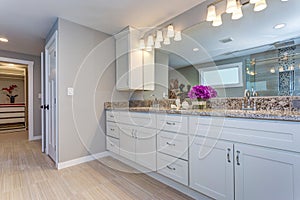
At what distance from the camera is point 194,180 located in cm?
152

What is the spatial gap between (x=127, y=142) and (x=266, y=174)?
5.42 feet

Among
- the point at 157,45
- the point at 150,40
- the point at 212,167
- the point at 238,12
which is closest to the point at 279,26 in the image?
the point at 238,12

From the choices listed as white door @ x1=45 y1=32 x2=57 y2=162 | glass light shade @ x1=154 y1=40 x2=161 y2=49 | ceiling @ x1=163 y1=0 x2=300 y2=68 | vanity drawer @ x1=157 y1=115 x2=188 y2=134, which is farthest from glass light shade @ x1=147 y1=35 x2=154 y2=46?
white door @ x1=45 y1=32 x2=57 y2=162

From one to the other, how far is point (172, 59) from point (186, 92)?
0.58m

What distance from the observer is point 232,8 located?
5.63 feet

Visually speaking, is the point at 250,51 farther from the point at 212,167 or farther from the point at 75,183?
the point at 75,183

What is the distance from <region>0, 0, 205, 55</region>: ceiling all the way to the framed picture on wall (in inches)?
33.4

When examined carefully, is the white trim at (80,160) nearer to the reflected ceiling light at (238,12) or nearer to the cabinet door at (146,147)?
the cabinet door at (146,147)

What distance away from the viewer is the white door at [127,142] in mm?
2252

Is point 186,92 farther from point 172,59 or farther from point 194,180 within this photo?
point 194,180

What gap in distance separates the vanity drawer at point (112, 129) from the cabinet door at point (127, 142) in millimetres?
119

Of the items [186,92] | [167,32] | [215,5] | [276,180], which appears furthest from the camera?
[167,32]

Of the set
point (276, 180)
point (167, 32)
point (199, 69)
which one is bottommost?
point (276, 180)

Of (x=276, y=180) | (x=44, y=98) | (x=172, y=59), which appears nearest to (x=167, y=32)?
(x=172, y=59)
